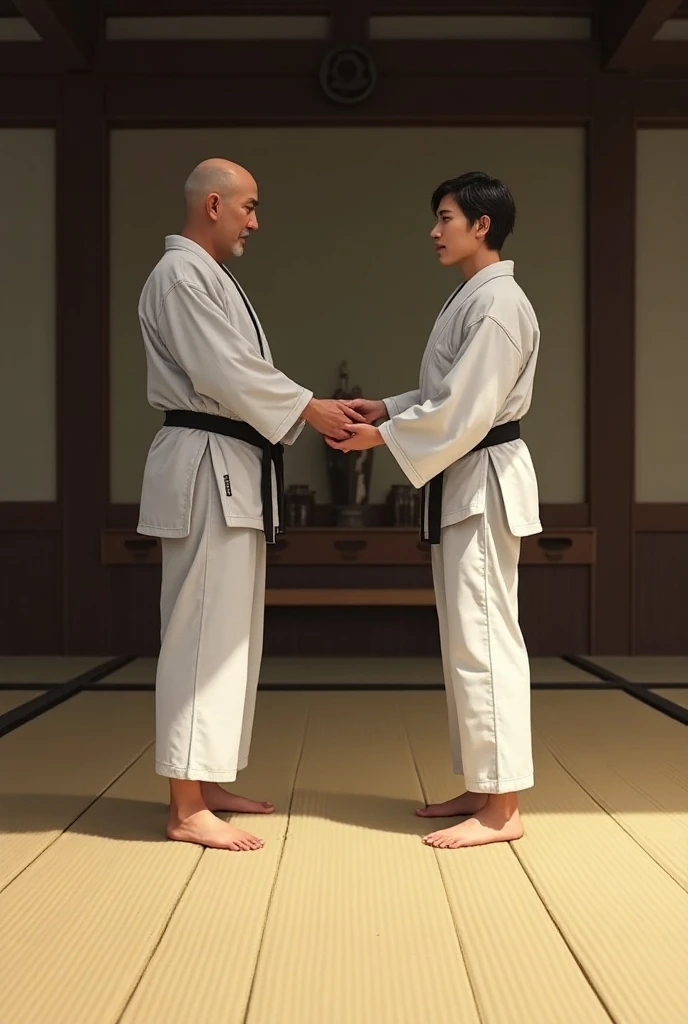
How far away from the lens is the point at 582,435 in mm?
5703

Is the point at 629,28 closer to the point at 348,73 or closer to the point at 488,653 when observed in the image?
the point at 348,73

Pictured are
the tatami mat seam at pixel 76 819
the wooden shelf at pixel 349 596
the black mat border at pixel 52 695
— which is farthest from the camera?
the wooden shelf at pixel 349 596

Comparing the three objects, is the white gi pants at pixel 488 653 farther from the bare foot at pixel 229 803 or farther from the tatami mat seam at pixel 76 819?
the tatami mat seam at pixel 76 819

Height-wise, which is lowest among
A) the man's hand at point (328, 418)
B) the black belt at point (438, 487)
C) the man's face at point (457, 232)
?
the black belt at point (438, 487)

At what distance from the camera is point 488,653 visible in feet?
7.78

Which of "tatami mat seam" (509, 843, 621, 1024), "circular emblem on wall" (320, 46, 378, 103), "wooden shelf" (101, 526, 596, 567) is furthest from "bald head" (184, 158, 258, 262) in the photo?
"circular emblem on wall" (320, 46, 378, 103)

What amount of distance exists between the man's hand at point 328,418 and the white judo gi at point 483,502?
140 mm

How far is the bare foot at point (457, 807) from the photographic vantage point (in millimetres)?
2547

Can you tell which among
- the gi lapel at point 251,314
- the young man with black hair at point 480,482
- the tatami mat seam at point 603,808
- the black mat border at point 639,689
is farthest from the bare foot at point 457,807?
the black mat border at point 639,689

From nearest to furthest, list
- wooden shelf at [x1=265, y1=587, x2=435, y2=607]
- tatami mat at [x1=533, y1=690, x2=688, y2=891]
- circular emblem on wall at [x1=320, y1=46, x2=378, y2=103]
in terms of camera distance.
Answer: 1. tatami mat at [x1=533, y1=690, x2=688, y2=891]
2. wooden shelf at [x1=265, y1=587, x2=435, y2=607]
3. circular emblem on wall at [x1=320, y1=46, x2=378, y2=103]

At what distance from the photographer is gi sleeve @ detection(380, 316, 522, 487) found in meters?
2.35

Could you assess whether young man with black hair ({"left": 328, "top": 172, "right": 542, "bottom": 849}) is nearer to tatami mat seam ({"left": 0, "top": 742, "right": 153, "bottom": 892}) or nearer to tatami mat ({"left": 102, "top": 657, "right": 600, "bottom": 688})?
tatami mat seam ({"left": 0, "top": 742, "right": 153, "bottom": 892})

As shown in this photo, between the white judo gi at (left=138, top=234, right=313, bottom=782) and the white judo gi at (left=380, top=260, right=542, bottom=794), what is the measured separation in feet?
1.06

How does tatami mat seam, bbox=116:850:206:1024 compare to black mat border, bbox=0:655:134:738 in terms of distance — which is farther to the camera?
black mat border, bbox=0:655:134:738
